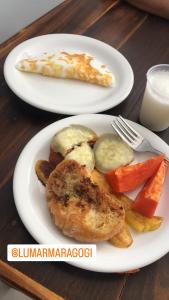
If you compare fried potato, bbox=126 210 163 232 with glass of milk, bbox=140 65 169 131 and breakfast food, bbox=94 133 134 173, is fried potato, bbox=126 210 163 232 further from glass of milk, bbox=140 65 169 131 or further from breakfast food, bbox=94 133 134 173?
glass of milk, bbox=140 65 169 131

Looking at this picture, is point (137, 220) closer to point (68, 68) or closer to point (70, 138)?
point (70, 138)

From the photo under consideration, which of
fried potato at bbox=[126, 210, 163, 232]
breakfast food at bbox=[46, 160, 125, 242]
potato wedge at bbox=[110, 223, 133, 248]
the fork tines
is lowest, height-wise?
fried potato at bbox=[126, 210, 163, 232]

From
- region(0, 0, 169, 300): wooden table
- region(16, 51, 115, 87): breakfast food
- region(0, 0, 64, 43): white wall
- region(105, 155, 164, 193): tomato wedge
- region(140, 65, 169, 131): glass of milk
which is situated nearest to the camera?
region(0, 0, 169, 300): wooden table

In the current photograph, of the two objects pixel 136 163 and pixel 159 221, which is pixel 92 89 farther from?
pixel 159 221

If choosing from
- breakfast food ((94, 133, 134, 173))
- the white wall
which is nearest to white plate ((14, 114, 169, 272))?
breakfast food ((94, 133, 134, 173))

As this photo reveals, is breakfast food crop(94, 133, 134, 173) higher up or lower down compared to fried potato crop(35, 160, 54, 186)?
lower down

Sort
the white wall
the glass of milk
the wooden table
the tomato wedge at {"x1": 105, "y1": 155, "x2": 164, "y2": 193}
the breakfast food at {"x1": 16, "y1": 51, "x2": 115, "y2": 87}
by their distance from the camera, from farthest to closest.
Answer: the white wall → the breakfast food at {"x1": 16, "y1": 51, "x2": 115, "y2": 87} → the glass of milk → the tomato wedge at {"x1": 105, "y1": 155, "x2": 164, "y2": 193} → the wooden table

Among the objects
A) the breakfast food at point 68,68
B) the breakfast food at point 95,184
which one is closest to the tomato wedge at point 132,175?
the breakfast food at point 95,184
